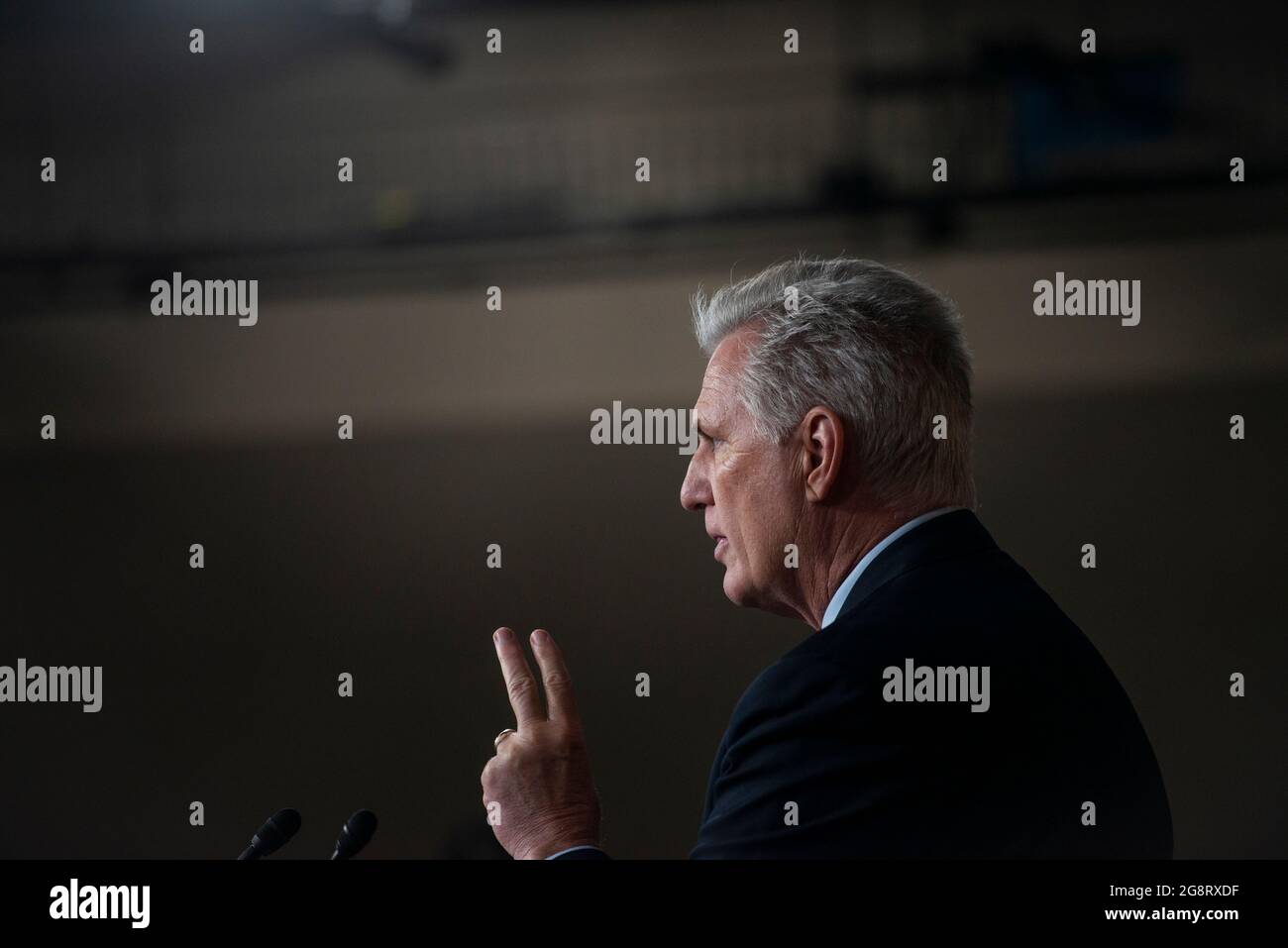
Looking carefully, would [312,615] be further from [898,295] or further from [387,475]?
[898,295]

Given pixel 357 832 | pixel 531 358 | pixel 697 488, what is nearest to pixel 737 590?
pixel 697 488

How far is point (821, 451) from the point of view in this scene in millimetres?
1371

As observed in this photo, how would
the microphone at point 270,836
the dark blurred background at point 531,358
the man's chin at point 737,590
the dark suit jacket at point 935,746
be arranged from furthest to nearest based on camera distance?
the dark blurred background at point 531,358, the man's chin at point 737,590, the microphone at point 270,836, the dark suit jacket at point 935,746

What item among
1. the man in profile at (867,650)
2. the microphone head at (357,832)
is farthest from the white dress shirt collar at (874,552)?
the microphone head at (357,832)

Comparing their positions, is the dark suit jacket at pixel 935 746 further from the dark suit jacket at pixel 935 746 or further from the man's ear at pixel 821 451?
the man's ear at pixel 821 451

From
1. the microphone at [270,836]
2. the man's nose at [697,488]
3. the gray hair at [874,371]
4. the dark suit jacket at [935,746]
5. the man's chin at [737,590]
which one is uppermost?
the gray hair at [874,371]

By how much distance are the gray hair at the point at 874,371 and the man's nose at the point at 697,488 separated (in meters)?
0.12

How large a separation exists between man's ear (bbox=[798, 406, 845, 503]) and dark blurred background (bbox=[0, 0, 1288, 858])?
1443 mm

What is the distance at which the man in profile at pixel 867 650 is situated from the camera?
3.86ft

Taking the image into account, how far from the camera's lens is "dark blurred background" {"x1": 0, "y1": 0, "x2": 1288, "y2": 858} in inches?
108

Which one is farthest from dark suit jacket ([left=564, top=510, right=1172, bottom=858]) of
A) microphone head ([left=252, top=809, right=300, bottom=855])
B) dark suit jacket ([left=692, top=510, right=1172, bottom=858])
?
microphone head ([left=252, top=809, right=300, bottom=855])

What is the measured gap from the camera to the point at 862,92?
104 inches
